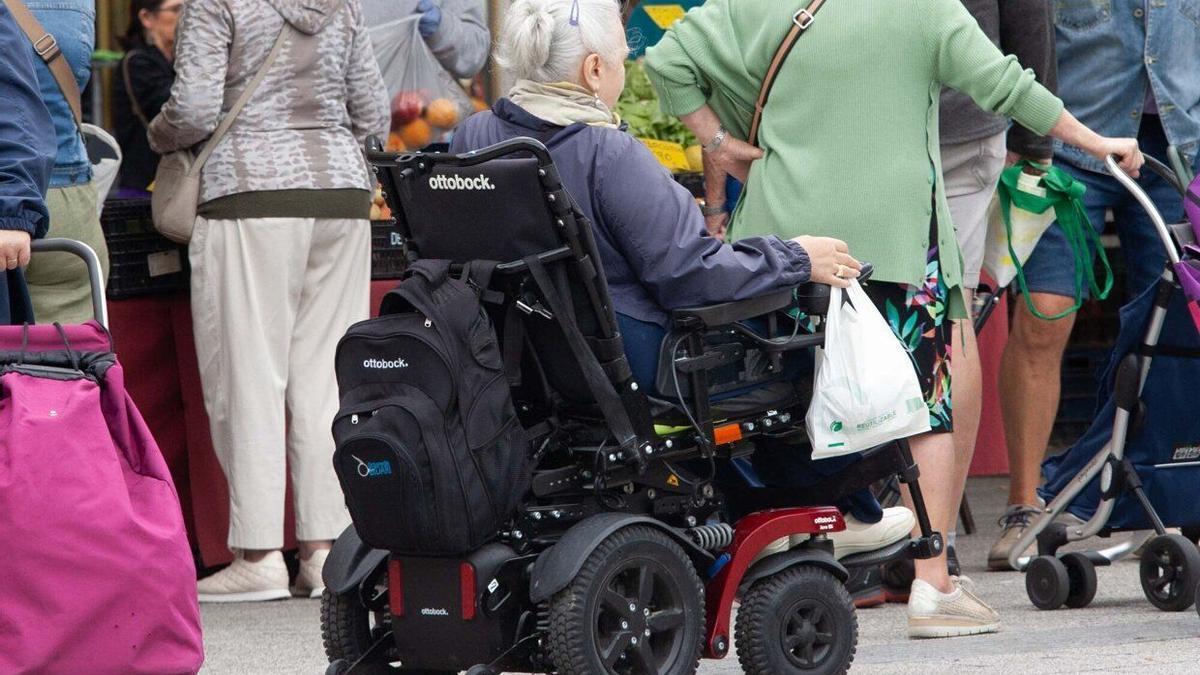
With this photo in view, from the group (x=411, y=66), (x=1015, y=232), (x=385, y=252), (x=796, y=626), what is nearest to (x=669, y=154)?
(x=411, y=66)

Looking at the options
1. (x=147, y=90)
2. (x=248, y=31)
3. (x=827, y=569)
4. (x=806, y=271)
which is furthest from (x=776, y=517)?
(x=147, y=90)

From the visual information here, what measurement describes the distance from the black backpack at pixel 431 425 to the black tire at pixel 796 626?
2.00ft

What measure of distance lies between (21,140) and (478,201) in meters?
1.02

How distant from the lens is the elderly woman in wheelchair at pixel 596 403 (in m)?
3.99

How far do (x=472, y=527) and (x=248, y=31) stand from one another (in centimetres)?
246

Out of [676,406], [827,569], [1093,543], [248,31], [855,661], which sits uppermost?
[248,31]

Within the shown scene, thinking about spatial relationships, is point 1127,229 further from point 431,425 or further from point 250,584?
point 431,425

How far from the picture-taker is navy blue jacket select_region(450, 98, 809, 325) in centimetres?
418

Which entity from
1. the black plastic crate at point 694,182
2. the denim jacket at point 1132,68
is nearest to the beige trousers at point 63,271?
the black plastic crate at point 694,182

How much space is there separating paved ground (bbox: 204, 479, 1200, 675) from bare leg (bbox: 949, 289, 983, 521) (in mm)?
396

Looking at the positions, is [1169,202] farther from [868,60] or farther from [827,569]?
[827,569]

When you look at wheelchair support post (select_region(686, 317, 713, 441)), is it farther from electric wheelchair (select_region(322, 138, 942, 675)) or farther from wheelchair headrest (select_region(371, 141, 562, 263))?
wheelchair headrest (select_region(371, 141, 562, 263))

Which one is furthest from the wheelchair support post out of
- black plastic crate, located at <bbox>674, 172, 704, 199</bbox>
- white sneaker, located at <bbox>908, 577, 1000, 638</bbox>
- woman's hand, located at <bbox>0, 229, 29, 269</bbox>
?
black plastic crate, located at <bbox>674, 172, 704, 199</bbox>

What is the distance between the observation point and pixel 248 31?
5891 millimetres
